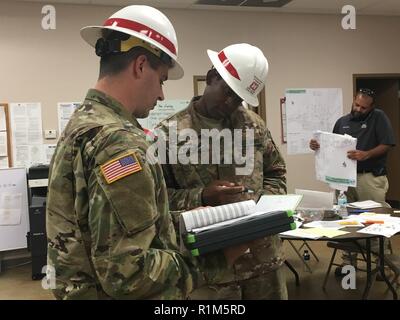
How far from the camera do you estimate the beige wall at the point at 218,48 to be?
15.1 ft

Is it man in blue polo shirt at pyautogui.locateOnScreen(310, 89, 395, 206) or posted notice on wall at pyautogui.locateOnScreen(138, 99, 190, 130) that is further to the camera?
posted notice on wall at pyautogui.locateOnScreen(138, 99, 190, 130)

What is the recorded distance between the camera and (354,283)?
12.0 feet

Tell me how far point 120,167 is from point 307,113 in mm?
5063

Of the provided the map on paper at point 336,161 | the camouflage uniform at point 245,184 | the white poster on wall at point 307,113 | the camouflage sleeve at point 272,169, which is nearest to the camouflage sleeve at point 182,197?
the camouflage uniform at point 245,184

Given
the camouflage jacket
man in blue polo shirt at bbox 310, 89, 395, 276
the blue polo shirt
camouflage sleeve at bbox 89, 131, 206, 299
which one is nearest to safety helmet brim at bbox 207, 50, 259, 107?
the camouflage jacket

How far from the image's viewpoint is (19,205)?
434 centimetres

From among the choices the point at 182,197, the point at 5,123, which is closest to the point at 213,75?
the point at 182,197

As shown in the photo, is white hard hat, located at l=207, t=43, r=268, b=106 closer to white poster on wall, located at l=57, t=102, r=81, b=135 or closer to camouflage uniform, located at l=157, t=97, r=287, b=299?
camouflage uniform, located at l=157, t=97, r=287, b=299

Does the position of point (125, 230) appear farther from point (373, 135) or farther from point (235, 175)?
point (373, 135)

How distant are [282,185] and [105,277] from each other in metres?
1.21

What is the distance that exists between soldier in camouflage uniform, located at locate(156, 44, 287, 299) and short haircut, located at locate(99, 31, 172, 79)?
2.08 ft

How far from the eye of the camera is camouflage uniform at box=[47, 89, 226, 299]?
91 cm

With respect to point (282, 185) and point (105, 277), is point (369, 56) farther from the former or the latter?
point (105, 277)
